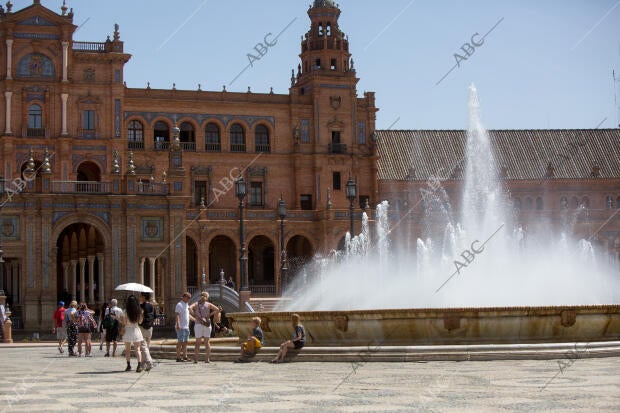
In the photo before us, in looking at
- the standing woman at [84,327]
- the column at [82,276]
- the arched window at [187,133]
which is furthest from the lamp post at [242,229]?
the arched window at [187,133]

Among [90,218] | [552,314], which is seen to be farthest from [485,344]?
[90,218]

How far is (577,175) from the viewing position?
268ft

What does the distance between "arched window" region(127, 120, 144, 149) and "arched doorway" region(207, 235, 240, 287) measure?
7921mm

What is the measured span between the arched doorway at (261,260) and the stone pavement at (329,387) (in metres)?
50.2

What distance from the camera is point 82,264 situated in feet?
180

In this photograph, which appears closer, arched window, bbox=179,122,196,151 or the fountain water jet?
the fountain water jet

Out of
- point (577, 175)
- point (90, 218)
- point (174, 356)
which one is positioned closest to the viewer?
point (174, 356)

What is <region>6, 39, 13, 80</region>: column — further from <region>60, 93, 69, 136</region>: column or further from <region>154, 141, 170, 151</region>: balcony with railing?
<region>154, 141, 170, 151</region>: balcony with railing

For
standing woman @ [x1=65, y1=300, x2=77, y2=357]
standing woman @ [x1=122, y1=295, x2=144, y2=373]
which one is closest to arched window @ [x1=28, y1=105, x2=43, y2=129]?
standing woman @ [x1=65, y1=300, x2=77, y2=357]

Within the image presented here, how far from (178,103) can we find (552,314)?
52.6 metres

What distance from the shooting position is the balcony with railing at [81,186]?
163 feet

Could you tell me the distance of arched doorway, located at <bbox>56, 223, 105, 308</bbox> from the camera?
52.2 metres

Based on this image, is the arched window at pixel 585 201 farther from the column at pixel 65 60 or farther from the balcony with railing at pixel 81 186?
the balcony with railing at pixel 81 186

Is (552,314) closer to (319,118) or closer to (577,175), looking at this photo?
(319,118)
